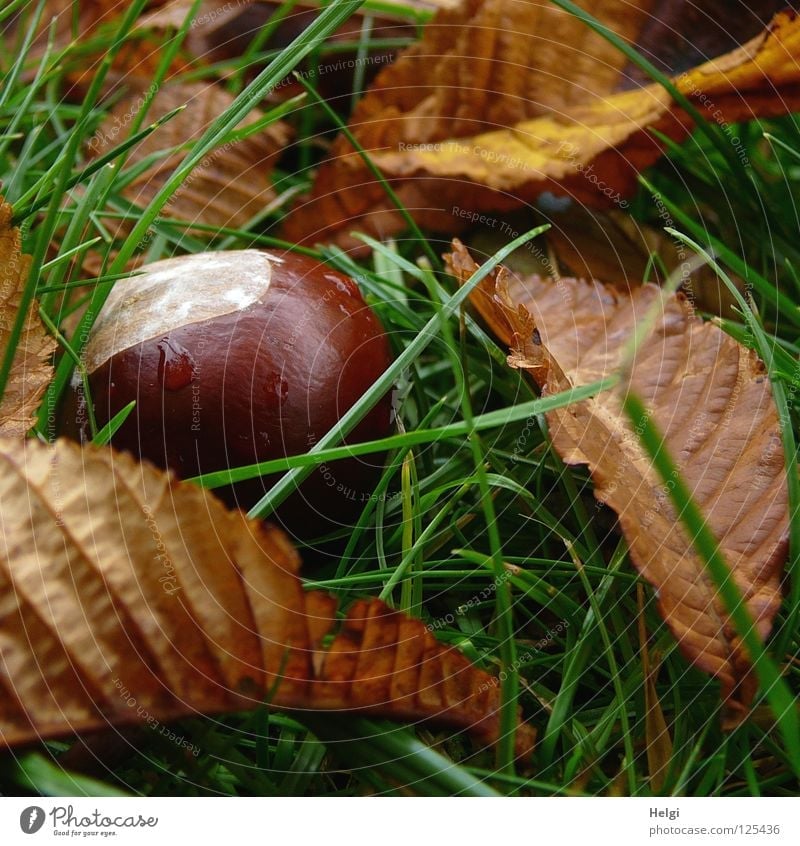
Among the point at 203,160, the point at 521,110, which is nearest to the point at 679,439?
the point at 521,110

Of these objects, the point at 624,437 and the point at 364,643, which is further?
the point at 624,437

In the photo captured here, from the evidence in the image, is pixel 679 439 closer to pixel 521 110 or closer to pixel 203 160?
pixel 521 110

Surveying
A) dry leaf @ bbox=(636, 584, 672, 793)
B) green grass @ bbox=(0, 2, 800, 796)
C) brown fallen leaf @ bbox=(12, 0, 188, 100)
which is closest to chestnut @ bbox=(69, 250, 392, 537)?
green grass @ bbox=(0, 2, 800, 796)

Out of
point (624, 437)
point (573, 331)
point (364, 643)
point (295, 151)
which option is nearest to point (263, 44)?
point (295, 151)

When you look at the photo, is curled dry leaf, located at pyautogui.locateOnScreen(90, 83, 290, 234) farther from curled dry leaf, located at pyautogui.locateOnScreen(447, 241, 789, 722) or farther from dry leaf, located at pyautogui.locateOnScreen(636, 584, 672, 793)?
dry leaf, located at pyautogui.locateOnScreen(636, 584, 672, 793)

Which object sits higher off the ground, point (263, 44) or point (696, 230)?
point (263, 44)
